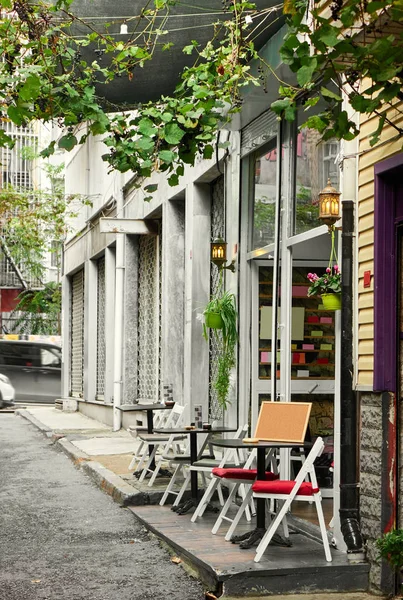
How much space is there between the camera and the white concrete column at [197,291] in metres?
12.5

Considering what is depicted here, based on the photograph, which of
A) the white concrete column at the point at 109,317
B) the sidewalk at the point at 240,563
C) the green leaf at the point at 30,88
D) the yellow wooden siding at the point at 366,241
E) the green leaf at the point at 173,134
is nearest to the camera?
the green leaf at the point at 30,88

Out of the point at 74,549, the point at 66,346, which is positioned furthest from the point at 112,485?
the point at 66,346

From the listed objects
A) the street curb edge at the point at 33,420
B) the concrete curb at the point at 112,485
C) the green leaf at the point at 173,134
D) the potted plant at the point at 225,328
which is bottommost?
the street curb edge at the point at 33,420

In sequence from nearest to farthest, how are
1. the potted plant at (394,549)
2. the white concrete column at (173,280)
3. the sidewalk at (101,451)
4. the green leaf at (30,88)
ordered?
the potted plant at (394,549), the green leaf at (30,88), the sidewalk at (101,451), the white concrete column at (173,280)

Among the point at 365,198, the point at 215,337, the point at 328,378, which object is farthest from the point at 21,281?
the point at 365,198

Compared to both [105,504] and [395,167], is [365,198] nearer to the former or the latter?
[395,167]

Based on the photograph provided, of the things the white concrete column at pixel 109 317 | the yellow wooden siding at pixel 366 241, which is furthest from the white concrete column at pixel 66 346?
the yellow wooden siding at pixel 366 241

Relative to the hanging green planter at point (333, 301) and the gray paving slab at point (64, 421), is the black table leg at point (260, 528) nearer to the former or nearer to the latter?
the hanging green planter at point (333, 301)

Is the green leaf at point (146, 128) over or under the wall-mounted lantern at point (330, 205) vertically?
over

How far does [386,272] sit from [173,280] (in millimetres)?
8168

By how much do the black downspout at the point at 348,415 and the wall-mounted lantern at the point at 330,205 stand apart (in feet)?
0.46

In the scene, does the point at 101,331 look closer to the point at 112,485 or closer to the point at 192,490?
the point at 112,485

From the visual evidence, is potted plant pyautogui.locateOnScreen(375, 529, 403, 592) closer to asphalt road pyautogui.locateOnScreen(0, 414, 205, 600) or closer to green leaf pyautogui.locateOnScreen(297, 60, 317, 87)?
asphalt road pyautogui.locateOnScreen(0, 414, 205, 600)

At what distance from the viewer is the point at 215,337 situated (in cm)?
1225
